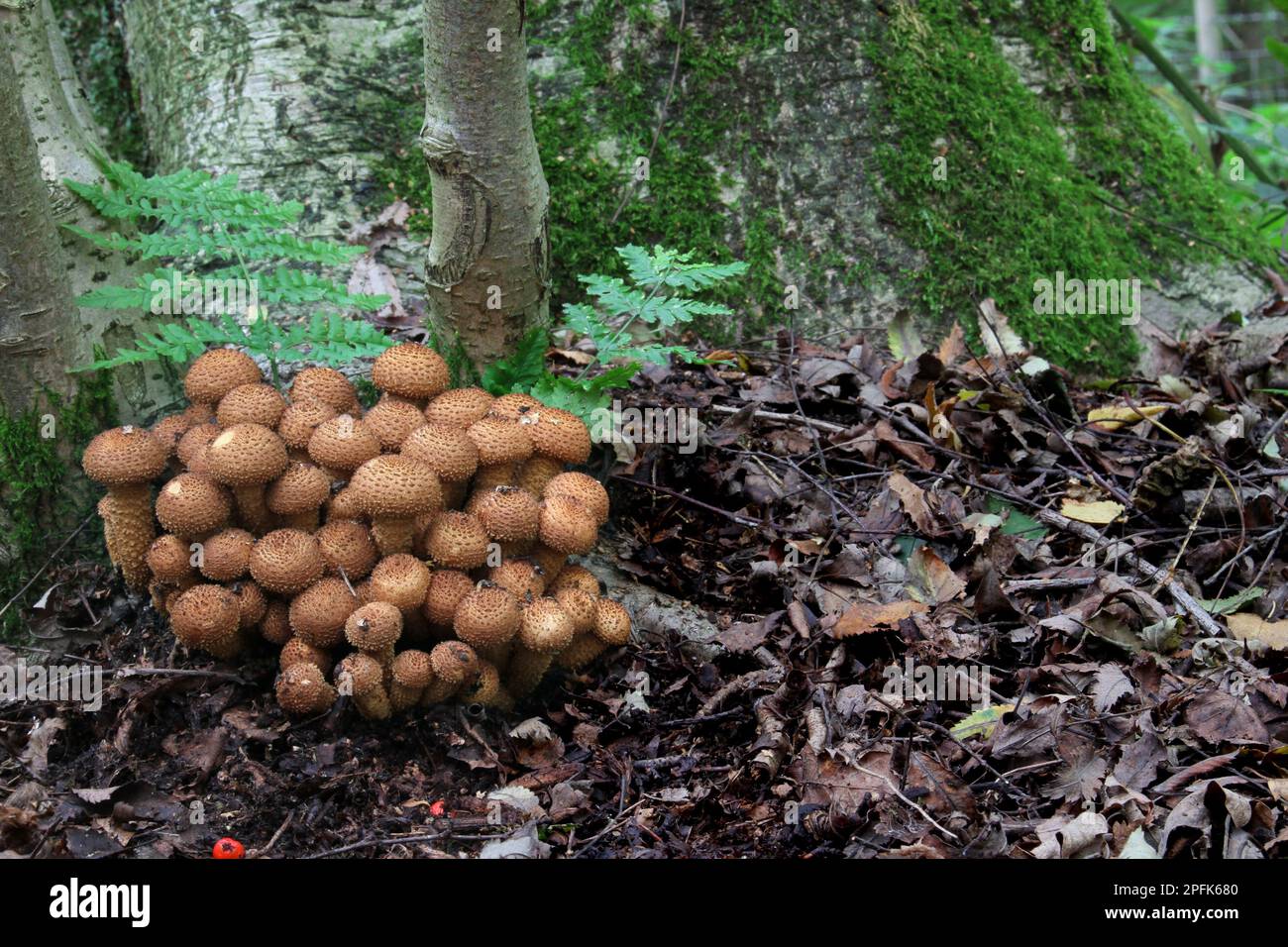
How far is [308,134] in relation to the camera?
5.34 m

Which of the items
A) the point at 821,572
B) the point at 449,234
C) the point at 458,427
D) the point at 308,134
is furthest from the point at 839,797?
the point at 308,134

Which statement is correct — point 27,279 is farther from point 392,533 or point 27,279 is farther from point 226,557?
point 392,533

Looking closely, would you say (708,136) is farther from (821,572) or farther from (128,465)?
(128,465)

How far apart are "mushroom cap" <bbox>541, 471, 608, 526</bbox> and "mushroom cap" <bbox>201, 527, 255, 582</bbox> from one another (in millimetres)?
1007

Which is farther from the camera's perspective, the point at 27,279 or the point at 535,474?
the point at 535,474

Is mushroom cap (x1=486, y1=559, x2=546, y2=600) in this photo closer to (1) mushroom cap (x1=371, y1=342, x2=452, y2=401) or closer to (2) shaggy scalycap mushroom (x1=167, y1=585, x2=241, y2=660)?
(1) mushroom cap (x1=371, y1=342, x2=452, y2=401)

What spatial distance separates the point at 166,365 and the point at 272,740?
1685 mm

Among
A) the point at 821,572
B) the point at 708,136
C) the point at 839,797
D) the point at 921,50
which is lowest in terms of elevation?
the point at 839,797

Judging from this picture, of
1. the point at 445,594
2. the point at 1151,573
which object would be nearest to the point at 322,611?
the point at 445,594

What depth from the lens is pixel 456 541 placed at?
3576mm

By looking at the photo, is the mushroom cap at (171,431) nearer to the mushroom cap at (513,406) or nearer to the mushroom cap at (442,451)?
the mushroom cap at (442,451)

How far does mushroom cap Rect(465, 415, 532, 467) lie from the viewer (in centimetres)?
366

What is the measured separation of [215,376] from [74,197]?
105 cm

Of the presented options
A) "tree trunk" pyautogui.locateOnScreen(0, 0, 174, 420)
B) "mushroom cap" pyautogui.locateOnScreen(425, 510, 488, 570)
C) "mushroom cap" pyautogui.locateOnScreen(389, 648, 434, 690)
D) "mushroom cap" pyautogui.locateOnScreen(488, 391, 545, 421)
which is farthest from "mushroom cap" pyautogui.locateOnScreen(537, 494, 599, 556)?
"tree trunk" pyautogui.locateOnScreen(0, 0, 174, 420)
